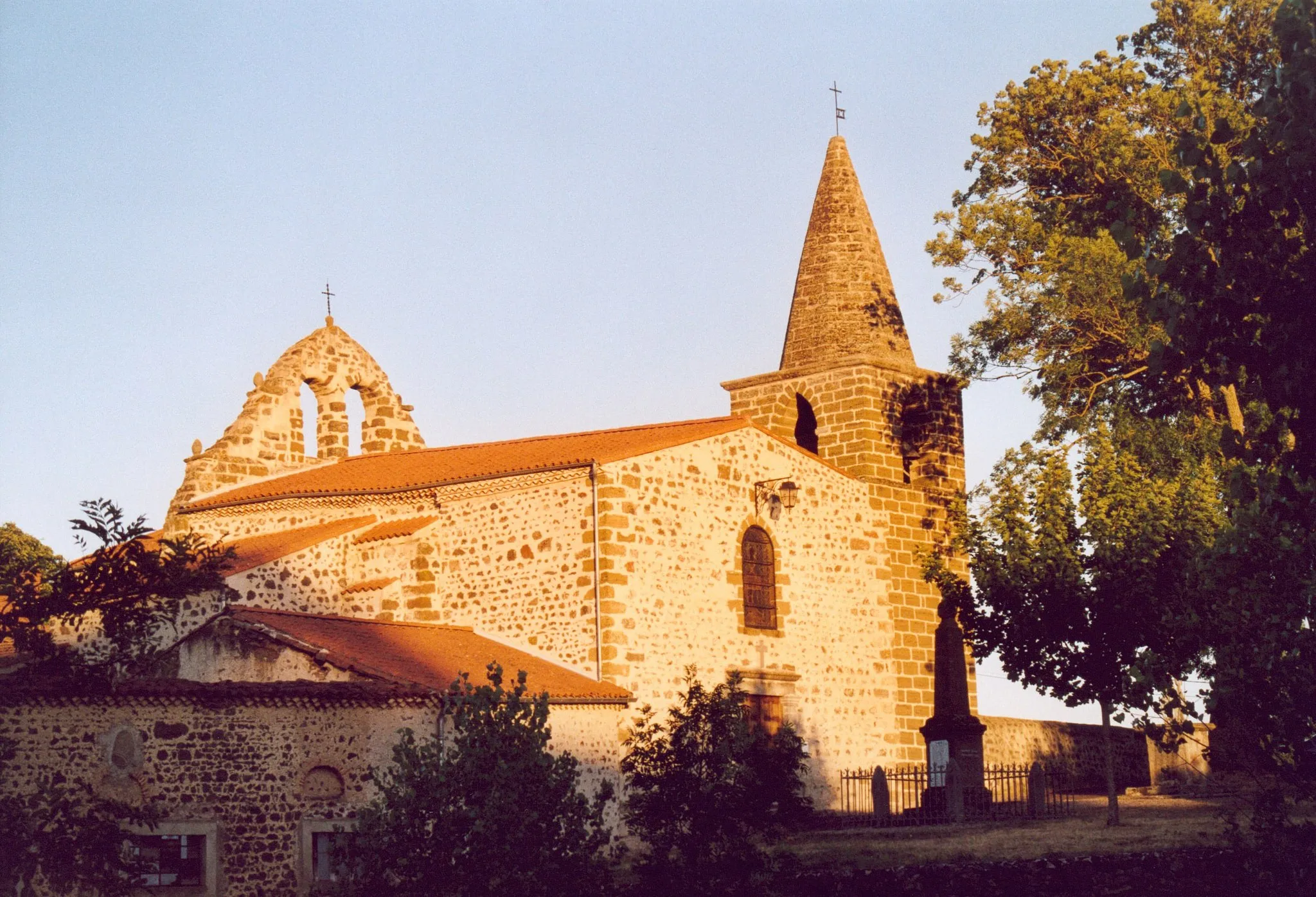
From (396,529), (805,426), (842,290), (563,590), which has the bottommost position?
(563,590)

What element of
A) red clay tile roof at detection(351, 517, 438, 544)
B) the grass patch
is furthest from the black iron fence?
red clay tile roof at detection(351, 517, 438, 544)

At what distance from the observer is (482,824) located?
45.0 ft

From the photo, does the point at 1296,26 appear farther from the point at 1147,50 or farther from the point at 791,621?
Result: the point at 1147,50

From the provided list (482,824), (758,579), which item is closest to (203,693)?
(482,824)

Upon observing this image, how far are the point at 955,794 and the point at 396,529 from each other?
9.89 m

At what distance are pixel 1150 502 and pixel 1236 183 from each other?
14.3m

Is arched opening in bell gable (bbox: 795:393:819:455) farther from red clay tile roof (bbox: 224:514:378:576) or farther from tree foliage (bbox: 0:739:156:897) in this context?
tree foliage (bbox: 0:739:156:897)

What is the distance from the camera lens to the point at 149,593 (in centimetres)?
1898

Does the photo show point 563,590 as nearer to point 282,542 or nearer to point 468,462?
point 468,462

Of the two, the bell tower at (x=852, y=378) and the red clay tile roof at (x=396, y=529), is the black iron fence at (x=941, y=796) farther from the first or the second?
the red clay tile roof at (x=396, y=529)

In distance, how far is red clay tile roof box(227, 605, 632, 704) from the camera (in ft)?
69.9

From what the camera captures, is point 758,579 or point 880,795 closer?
point 880,795

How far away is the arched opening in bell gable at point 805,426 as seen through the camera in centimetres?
3234

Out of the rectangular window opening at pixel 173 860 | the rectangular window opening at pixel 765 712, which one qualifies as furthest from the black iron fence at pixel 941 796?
the rectangular window opening at pixel 173 860
